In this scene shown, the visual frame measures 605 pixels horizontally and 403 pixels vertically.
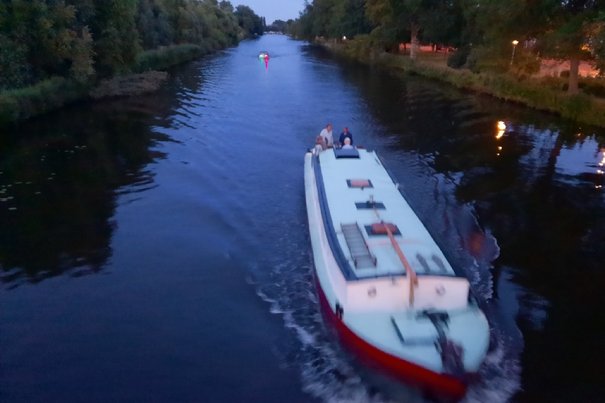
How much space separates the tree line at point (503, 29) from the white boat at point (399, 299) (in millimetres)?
19305

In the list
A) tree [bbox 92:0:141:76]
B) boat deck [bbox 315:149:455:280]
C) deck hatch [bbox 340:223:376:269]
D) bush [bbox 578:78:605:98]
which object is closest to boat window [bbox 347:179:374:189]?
boat deck [bbox 315:149:455:280]

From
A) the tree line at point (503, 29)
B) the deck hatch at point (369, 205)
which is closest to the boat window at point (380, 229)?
the deck hatch at point (369, 205)

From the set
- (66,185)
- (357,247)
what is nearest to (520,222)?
(357,247)

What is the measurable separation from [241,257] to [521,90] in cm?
3093

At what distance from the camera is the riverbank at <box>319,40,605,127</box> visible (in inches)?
1320

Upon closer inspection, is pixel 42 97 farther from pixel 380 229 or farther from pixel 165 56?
pixel 165 56

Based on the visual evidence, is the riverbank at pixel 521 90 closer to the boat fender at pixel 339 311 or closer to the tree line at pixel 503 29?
the tree line at pixel 503 29

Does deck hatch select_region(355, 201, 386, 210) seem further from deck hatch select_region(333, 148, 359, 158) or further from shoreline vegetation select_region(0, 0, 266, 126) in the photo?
shoreline vegetation select_region(0, 0, 266, 126)

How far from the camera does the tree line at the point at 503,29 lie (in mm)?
31828

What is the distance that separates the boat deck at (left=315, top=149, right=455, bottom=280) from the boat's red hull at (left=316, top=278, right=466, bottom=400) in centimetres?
130

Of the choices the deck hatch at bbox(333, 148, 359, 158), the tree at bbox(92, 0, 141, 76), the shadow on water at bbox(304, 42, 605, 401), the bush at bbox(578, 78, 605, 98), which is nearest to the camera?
the shadow on water at bbox(304, 42, 605, 401)

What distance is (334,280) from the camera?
1170cm

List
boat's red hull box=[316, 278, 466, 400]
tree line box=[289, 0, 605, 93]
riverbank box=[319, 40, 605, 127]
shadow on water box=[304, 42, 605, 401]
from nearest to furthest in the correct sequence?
1. boat's red hull box=[316, 278, 466, 400]
2. shadow on water box=[304, 42, 605, 401]
3. tree line box=[289, 0, 605, 93]
4. riverbank box=[319, 40, 605, 127]

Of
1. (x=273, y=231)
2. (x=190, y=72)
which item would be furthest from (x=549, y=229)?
(x=190, y=72)
